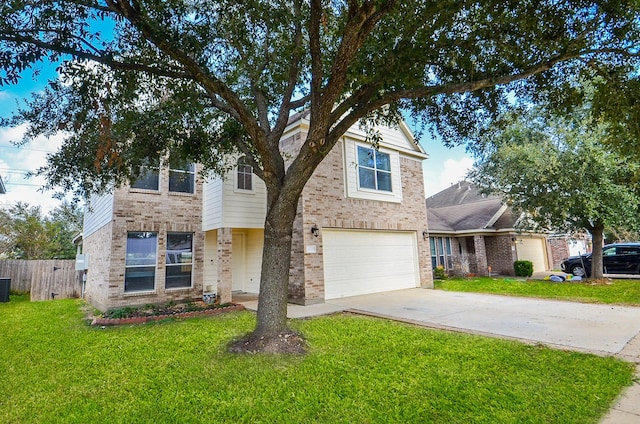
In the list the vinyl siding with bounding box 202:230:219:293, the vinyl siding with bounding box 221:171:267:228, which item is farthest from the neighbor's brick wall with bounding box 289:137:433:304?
the vinyl siding with bounding box 202:230:219:293

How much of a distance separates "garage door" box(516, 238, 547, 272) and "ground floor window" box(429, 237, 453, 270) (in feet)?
14.7

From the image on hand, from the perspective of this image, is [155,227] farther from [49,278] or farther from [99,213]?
[49,278]

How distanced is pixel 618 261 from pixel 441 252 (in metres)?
8.05

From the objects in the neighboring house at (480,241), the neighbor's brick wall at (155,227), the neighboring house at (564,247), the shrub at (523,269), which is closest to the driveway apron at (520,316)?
the neighbor's brick wall at (155,227)

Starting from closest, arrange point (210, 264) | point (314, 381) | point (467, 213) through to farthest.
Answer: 1. point (314, 381)
2. point (210, 264)
3. point (467, 213)

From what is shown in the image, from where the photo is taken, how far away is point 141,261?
34.8 feet

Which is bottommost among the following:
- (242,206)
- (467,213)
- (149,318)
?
(149,318)

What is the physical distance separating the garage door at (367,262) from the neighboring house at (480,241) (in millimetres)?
4930

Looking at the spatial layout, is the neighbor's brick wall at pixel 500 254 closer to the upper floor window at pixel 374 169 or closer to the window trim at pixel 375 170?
the window trim at pixel 375 170

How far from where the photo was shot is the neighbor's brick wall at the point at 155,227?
10.1 m

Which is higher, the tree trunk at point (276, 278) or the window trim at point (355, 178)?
the window trim at point (355, 178)

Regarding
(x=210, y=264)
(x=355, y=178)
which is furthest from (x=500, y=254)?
(x=210, y=264)

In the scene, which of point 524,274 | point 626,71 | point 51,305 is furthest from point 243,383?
point 524,274

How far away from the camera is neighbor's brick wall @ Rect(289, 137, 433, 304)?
33.9 ft
